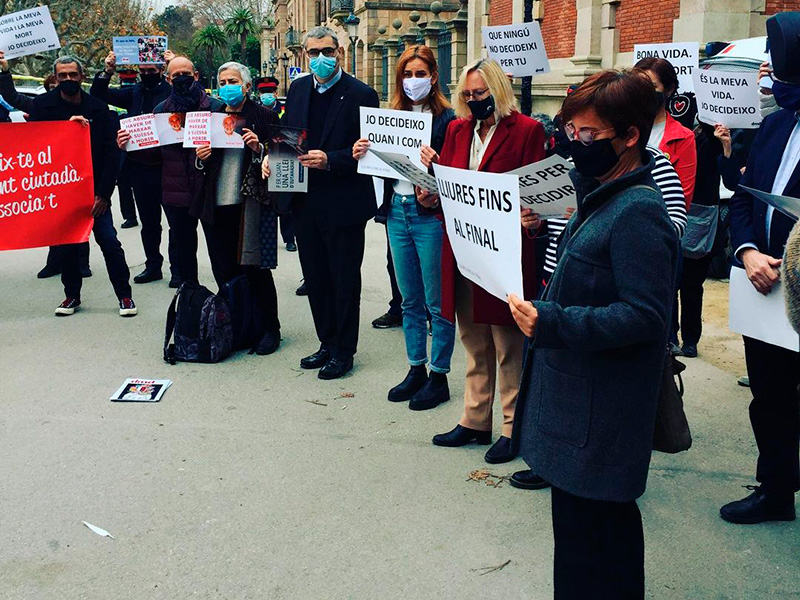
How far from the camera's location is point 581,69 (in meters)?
18.8

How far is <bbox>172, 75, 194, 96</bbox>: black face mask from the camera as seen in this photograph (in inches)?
300

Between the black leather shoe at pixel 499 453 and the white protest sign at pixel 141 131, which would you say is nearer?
the black leather shoe at pixel 499 453

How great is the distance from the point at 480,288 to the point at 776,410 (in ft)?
4.86

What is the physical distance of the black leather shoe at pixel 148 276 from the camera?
932cm

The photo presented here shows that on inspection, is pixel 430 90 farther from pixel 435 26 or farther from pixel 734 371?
pixel 435 26

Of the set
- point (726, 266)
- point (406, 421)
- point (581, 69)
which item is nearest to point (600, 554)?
point (406, 421)

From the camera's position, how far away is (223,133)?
6.68 m

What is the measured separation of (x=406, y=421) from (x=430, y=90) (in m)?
1.98

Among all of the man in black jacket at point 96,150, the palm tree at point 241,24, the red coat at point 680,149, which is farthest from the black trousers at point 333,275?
the palm tree at point 241,24

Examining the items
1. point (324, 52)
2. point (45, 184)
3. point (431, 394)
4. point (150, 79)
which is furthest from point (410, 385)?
point (150, 79)

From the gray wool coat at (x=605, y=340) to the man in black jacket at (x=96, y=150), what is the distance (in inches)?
228

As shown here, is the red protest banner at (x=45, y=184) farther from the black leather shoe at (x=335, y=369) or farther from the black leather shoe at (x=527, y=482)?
the black leather shoe at (x=527, y=482)

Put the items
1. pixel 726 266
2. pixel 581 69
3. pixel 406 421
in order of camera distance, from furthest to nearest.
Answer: pixel 581 69 → pixel 726 266 → pixel 406 421

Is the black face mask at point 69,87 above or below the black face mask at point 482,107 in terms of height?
above
